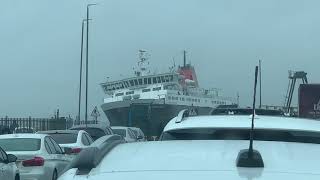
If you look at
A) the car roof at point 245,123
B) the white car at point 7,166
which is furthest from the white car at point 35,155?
the car roof at point 245,123

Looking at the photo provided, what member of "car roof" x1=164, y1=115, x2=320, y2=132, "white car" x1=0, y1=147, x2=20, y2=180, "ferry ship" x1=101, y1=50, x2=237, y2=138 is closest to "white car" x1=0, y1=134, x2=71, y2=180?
"white car" x1=0, y1=147, x2=20, y2=180

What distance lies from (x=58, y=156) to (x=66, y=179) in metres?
15.3

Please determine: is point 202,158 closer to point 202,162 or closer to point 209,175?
point 202,162

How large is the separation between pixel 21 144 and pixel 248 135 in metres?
12.5

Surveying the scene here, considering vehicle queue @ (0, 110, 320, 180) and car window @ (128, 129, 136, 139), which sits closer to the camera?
vehicle queue @ (0, 110, 320, 180)

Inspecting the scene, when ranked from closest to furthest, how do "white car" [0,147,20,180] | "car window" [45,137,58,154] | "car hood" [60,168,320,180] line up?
"car hood" [60,168,320,180]
"white car" [0,147,20,180]
"car window" [45,137,58,154]

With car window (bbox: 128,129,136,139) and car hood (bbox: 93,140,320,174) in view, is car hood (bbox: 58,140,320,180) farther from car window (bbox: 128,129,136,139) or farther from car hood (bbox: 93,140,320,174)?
car window (bbox: 128,129,136,139)

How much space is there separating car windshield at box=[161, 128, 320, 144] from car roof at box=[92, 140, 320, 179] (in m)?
1.72

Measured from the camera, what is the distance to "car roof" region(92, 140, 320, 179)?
337 cm

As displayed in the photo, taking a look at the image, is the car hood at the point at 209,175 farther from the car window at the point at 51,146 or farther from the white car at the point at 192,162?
the car window at the point at 51,146

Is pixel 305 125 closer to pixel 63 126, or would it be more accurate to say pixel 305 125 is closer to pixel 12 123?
pixel 12 123

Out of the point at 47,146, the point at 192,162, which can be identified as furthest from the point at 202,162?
the point at 47,146

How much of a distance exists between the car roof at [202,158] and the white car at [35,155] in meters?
13.4

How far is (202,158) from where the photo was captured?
140 inches
